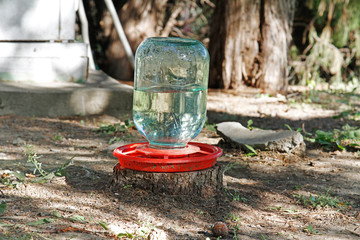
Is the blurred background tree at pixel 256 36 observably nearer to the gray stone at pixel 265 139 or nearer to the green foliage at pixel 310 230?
the gray stone at pixel 265 139

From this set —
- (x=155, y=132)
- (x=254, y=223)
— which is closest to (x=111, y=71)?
(x=155, y=132)

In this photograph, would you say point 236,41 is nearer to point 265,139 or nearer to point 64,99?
point 64,99

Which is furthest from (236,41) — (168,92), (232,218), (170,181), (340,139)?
(232,218)

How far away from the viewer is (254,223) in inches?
103

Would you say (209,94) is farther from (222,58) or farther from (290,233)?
(290,233)

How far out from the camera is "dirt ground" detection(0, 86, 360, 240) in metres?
2.38

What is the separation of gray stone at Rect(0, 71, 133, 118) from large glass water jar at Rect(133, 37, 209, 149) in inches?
92.3


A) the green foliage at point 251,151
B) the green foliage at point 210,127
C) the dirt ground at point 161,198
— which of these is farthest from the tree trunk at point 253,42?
the green foliage at point 251,151

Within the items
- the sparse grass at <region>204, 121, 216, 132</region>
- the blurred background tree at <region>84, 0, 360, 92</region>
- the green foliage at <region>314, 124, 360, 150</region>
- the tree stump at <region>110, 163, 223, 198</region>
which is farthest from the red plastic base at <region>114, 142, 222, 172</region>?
the blurred background tree at <region>84, 0, 360, 92</region>

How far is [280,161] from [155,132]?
1.38 metres

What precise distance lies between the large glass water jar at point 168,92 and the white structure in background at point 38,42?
2853mm

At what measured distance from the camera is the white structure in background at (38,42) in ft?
18.3

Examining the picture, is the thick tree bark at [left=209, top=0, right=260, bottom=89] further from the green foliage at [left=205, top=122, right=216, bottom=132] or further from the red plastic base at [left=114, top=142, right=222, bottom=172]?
the red plastic base at [left=114, top=142, right=222, bottom=172]

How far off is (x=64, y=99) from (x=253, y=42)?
3418mm
